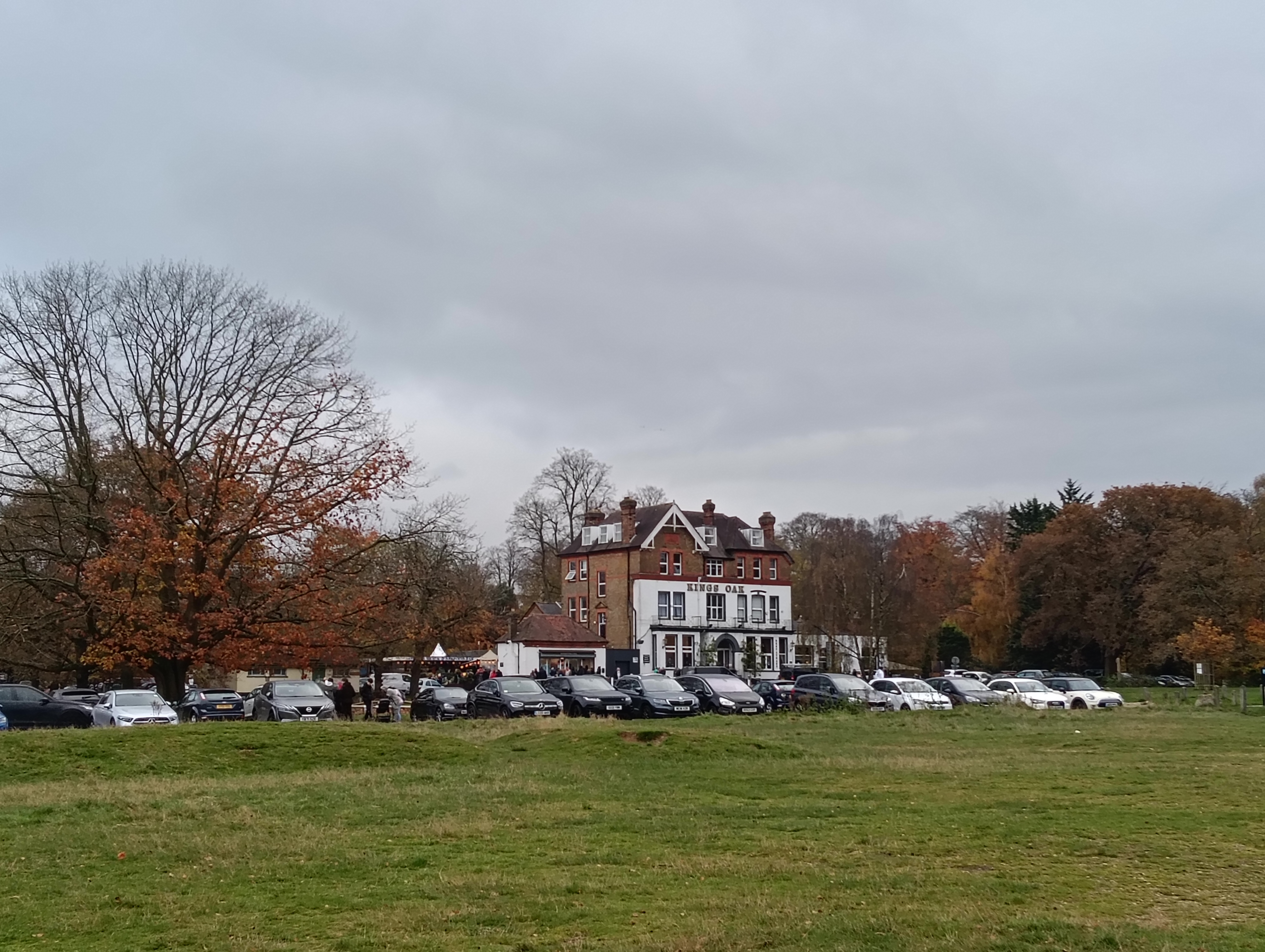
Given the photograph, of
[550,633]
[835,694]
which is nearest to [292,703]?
[835,694]

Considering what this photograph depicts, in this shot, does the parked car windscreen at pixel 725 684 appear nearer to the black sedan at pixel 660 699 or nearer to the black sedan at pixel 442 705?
the black sedan at pixel 660 699

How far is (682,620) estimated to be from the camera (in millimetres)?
82750

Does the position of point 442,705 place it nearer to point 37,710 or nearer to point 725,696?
point 725,696

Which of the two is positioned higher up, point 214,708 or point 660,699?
point 660,699

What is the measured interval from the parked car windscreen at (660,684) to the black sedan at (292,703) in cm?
1008

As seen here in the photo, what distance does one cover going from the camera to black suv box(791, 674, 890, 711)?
41156mm

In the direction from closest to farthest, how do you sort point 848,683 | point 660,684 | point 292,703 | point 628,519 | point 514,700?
point 292,703
point 514,700
point 660,684
point 848,683
point 628,519

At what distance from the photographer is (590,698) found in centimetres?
3919

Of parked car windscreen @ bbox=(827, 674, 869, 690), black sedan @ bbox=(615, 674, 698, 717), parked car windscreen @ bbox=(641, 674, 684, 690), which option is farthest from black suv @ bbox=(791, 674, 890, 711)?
parked car windscreen @ bbox=(641, 674, 684, 690)

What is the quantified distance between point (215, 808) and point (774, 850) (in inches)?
309

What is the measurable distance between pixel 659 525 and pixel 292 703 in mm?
47280

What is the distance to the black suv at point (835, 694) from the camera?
4116cm

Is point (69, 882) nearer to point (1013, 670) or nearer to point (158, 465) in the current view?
point (158, 465)

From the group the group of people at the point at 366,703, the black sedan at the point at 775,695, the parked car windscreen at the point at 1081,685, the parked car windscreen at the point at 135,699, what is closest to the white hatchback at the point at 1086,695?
the parked car windscreen at the point at 1081,685
